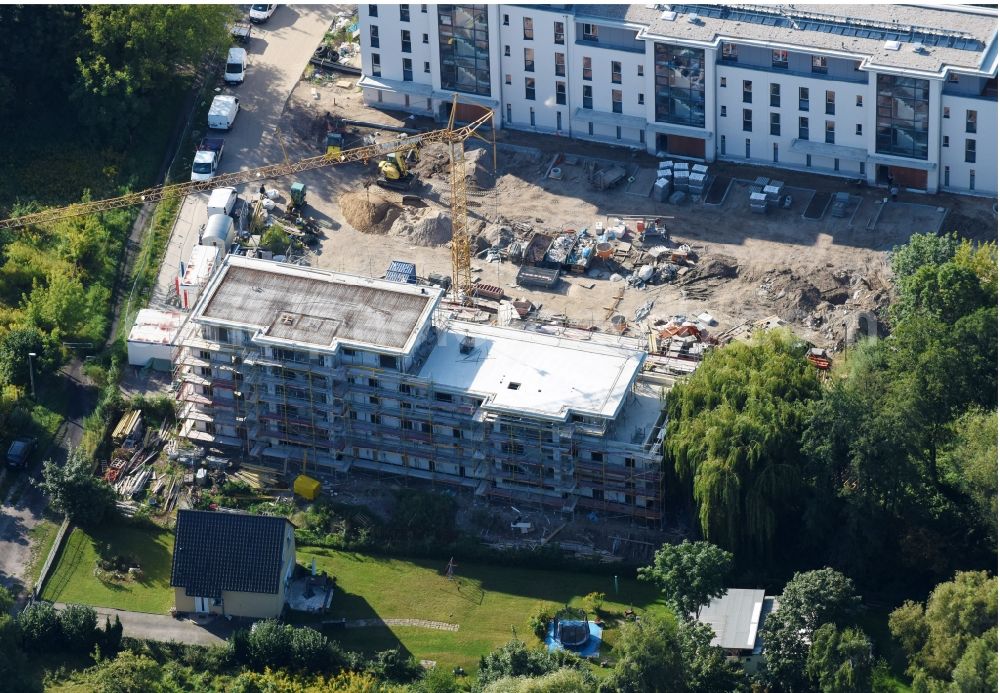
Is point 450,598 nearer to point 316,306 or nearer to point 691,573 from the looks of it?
point 691,573

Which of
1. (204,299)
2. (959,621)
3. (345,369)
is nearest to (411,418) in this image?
(345,369)

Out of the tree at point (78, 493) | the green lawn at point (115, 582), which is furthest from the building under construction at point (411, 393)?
the green lawn at point (115, 582)

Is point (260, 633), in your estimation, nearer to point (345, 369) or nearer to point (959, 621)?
point (345, 369)

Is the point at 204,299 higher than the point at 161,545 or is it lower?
higher

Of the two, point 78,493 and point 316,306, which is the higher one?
point 316,306

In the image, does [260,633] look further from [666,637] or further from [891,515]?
[891,515]

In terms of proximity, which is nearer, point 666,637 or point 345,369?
point 666,637

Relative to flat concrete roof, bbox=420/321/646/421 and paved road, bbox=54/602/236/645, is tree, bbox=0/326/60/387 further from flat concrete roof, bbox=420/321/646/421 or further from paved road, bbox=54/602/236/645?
flat concrete roof, bbox=420/321/646/421

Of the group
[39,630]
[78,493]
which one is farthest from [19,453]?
[39,630]
